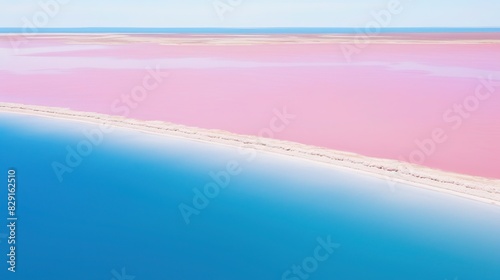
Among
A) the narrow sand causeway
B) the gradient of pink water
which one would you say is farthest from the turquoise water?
the gradient of pink water

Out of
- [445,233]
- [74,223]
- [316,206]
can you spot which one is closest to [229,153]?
[316,206]

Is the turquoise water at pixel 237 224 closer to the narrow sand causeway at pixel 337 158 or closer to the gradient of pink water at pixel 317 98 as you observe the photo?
the narrow sand causeway at pixel 337 158

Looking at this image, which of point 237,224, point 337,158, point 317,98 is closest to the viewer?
point 237,224

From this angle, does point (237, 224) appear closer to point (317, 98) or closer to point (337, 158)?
point (337, 158)

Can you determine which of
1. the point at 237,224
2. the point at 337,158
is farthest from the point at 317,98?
the point at 237,224

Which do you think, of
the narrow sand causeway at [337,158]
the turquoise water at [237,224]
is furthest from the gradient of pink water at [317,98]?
the turquoise water at [237,224]
